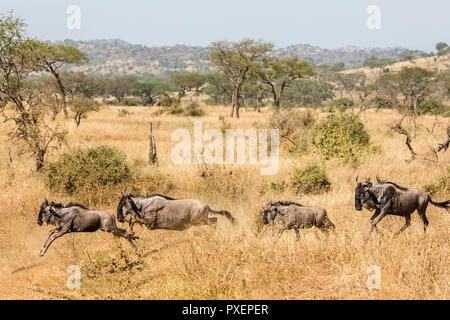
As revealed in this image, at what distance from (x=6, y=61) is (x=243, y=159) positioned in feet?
27.0

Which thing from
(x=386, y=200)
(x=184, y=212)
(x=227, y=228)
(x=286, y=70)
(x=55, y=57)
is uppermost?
(x=55, y=57)

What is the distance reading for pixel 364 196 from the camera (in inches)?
283

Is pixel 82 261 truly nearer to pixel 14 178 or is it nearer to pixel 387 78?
pixel 14 178

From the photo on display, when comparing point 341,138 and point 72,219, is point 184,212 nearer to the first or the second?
point 72,219

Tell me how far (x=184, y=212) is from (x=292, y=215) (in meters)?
1.88

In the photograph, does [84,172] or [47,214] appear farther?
[84,172]

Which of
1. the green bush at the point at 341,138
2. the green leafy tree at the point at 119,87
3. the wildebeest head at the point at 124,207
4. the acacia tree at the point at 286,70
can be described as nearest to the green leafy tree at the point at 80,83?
the green leafy tree at the point at 119,87

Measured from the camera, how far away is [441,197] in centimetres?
1054

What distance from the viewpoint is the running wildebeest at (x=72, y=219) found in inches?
276

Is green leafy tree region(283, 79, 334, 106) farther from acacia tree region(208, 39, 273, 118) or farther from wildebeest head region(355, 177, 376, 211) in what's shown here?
wildebeest head region(355, 177, 376, 211)

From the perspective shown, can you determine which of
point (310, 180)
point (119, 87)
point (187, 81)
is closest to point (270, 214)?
point (310, 180)

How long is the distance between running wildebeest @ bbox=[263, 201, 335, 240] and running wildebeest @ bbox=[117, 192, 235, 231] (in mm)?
1044

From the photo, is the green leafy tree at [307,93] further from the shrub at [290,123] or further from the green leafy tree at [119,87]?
the shrub at [290,123]
